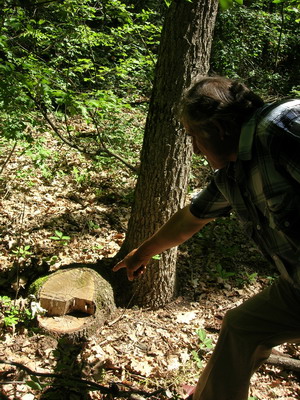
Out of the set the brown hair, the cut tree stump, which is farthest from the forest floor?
the brown hair

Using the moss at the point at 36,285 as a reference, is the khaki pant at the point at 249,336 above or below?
above

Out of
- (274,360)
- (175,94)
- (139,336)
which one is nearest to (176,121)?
(175,94)

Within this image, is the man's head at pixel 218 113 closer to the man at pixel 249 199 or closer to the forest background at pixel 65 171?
the man at pixel 249 199

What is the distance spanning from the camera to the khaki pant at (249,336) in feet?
6.14

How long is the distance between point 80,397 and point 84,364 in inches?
15.8

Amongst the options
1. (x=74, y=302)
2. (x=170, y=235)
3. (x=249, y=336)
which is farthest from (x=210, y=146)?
(x=74, y=302)

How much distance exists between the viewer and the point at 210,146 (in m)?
1.63

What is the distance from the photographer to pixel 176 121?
3129 mm

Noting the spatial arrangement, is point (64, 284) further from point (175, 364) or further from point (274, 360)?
point (274, 360)

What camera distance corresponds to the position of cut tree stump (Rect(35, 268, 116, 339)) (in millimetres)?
3000

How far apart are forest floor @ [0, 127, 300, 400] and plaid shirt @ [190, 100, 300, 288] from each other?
0.99 metres

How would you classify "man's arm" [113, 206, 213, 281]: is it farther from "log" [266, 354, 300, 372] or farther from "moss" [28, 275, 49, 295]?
"log" [266, 354, 300, 372]

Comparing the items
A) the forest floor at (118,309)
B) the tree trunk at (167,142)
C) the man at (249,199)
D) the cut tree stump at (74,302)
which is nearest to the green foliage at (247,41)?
the forest floor at (118,309)

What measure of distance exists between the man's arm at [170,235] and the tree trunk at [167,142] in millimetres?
1010
